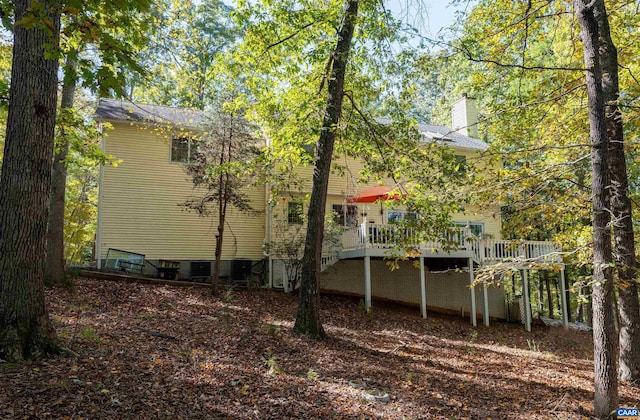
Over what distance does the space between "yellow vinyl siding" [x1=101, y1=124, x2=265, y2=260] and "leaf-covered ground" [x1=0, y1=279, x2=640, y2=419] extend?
10.7ft

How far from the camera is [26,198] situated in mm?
4402

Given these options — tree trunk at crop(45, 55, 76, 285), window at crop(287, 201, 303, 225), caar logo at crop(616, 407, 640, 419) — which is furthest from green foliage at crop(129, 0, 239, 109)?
caar logo at crop(616, 407, 640, 419)

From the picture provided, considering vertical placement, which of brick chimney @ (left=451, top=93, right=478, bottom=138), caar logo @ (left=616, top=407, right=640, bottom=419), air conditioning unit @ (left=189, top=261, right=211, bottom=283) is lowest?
caar logo @ (left=616, top=407, right=640, bottom=419)

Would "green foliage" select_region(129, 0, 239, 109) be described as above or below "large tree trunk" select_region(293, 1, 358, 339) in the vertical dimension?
above

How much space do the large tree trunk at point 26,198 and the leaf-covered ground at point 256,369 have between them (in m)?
0.40

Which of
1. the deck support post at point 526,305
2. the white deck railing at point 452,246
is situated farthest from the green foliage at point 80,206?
the deck support post at point 526,305

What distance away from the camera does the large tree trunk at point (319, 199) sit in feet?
26.9

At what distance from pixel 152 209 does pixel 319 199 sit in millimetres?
8437

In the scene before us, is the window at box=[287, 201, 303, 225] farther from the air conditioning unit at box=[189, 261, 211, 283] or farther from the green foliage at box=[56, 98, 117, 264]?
the green foliage at box=[56, 98, 117, 264]

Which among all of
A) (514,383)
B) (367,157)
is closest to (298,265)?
(367,157)

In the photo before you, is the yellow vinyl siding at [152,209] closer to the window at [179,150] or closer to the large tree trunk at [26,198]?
the window at [179,150]

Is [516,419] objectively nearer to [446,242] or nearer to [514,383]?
[514,383]

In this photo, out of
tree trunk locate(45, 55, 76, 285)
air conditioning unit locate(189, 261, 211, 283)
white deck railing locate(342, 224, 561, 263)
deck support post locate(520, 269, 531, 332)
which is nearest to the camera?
tree trunk locate(45, 55, 76, 285)

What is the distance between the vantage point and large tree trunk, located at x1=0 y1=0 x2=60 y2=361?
4336mm
